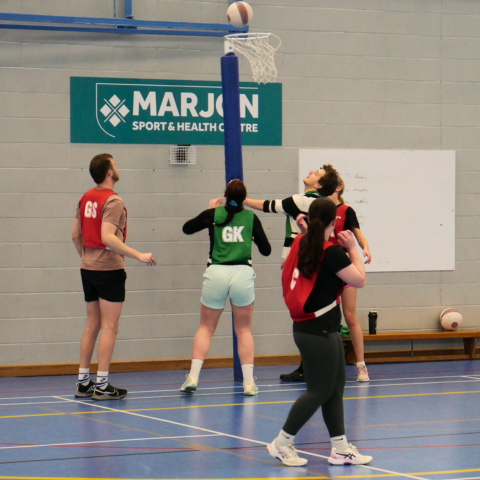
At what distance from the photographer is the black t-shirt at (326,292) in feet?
13.2

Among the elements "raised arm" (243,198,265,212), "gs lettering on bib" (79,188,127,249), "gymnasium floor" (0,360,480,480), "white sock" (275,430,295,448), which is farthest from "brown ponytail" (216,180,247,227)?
"white sock" (275,430,295,448)

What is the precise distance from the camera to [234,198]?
6152 millimetres

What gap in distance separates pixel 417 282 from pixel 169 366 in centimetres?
295

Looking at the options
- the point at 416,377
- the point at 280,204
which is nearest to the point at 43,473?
the point at 280,204

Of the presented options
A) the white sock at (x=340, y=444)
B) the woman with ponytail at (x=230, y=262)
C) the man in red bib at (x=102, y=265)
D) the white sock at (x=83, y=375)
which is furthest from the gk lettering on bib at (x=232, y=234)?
the white sock at (x=340, y=444)

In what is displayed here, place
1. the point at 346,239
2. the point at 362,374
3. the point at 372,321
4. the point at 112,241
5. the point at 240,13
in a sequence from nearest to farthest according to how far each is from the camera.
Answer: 1. the point at 346,239
2. the point at 112,241
3. the point at 240,13
4. the point at 362,374
5. the point at 372,321

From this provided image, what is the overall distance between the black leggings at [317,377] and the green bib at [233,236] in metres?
2.17

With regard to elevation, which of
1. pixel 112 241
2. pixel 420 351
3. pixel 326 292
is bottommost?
pixel 420 351

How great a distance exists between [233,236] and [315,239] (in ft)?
7.20

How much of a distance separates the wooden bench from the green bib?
222 cm

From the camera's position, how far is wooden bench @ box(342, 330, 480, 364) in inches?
316

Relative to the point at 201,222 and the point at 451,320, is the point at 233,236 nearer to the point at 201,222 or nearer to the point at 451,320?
the point at 201,222

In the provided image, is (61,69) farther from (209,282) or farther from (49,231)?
(209,282)

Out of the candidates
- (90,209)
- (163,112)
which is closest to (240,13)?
(163,112)
